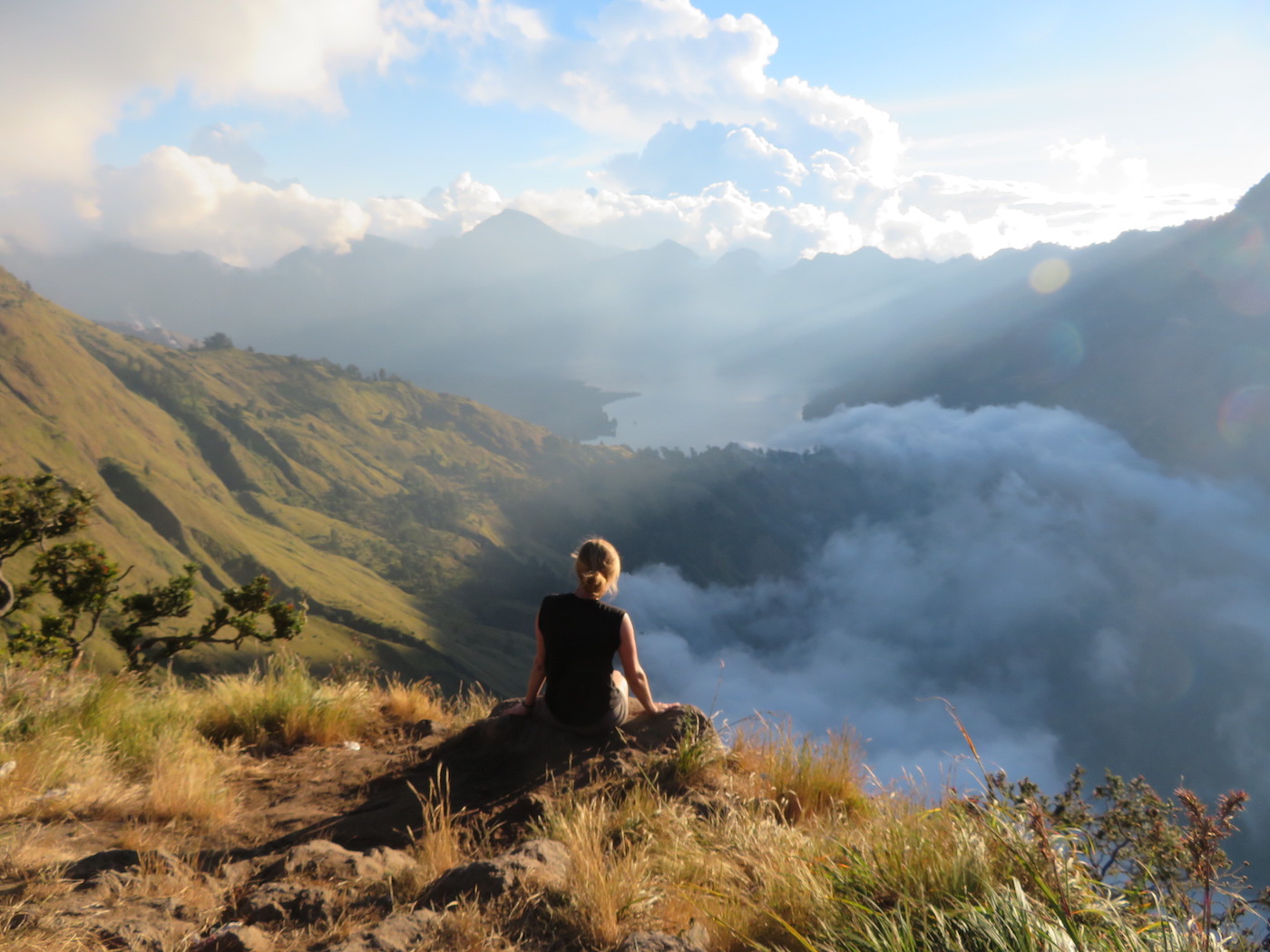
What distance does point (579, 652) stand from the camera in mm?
5027

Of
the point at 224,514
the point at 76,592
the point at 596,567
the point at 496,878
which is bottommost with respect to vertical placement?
the point at 224,514

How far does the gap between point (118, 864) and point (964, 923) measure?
4000 millimetres

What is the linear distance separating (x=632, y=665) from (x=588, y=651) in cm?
37

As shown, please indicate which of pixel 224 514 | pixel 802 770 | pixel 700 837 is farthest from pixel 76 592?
pixel 224 514

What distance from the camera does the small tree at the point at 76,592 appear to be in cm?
888

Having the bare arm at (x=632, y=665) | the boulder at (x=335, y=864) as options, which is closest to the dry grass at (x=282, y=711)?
the boulder at (x=335, y=864)

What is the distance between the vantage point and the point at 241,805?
16.0 ft

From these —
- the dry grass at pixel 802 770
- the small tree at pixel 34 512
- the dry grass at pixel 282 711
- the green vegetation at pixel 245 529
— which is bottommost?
the green vegetation at pixel 245 529

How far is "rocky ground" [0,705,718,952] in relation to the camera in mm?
2795

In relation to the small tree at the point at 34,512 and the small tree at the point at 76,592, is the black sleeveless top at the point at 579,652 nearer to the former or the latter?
the small tree at the point at 76,592

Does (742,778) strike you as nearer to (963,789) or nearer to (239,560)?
(963,789)

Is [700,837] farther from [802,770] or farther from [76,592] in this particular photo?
[76,592]

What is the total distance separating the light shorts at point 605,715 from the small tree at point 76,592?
17.1 ft

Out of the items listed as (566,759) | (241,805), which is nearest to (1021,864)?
(566,759)
